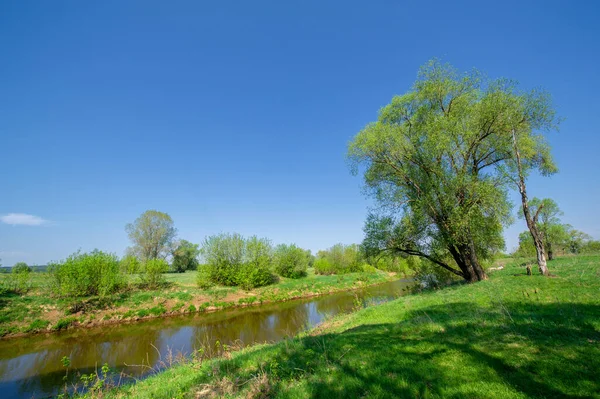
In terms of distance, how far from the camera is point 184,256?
6612cm

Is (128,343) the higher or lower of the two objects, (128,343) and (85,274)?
the lower

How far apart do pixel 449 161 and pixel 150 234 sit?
6143cm

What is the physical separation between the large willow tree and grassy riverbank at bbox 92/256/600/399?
23.0 ft

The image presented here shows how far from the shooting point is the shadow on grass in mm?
4520

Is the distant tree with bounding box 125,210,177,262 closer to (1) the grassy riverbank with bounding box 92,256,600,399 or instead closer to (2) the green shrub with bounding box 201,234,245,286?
(2) the green shrub with bounding box 201,234,245,286

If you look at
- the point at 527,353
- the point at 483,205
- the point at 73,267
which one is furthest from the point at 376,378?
the point at 73,267

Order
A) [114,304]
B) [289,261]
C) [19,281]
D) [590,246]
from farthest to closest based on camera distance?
[590,246] < [289,261] < [114,304] < [19,281]

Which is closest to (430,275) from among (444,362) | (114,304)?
(444,362)

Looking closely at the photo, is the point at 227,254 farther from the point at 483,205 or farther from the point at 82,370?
the point at 483,205

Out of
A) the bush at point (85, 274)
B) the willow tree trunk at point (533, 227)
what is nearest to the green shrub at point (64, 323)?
the bush at point (85, 274)

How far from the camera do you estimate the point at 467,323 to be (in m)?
8.11

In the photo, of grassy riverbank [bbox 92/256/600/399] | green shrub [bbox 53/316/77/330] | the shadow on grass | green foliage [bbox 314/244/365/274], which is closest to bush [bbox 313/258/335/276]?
green foliage [bbox 314/244/365/274]

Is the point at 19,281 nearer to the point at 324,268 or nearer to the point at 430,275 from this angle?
the point at 430,275

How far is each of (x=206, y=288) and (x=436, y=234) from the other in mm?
30127
